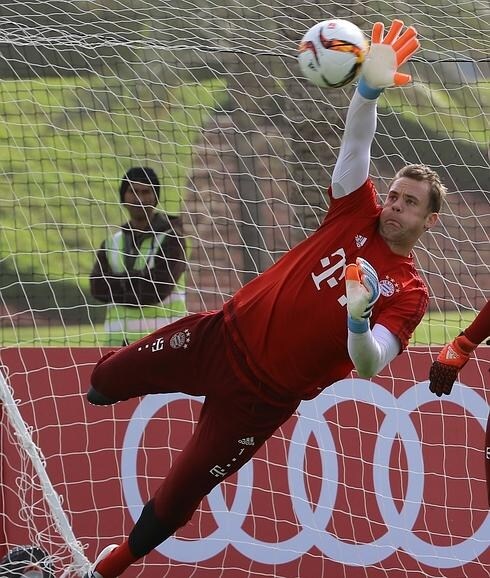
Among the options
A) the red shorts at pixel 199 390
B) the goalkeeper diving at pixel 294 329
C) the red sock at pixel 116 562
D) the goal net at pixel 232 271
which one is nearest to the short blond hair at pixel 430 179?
the goalkeeper diving at pixel 294 329

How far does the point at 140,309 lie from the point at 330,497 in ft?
4.98

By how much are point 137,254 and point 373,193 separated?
7.36 ft

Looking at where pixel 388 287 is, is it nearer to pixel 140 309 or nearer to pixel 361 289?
pixel 361 289

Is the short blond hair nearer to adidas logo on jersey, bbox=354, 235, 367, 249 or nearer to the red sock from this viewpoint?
adidas logo on jersey, bbox=354, 235, 367, 249

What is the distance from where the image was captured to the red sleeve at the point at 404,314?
5059 millimetres

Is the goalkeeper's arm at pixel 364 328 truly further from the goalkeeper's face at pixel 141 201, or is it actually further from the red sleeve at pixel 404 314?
the goalkeeper's face at pixel 141 201

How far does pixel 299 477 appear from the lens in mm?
6910

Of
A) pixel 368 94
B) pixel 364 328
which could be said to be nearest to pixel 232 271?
pixel 368 94

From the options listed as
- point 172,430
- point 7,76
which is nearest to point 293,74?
point 7,76

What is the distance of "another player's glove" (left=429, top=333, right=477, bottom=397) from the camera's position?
5.46 m

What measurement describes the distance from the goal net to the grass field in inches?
0.9

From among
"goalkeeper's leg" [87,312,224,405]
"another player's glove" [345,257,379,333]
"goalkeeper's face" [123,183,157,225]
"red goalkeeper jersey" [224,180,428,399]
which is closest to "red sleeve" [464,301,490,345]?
"red goalkeeper jersey" [224,180,428,399]

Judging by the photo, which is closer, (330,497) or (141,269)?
(330,497)

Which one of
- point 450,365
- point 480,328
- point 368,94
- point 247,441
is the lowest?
point 247,441
